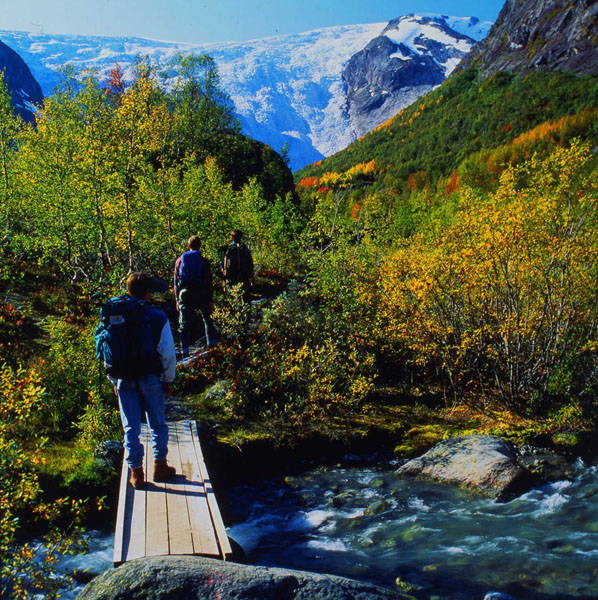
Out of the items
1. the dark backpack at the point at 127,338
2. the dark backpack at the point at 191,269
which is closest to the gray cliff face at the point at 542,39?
the dark backpack at the point at 191,269

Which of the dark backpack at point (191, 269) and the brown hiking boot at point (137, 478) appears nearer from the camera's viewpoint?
the brown hiking boot at point (137, 478)

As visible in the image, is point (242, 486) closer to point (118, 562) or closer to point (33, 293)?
point (118, 562)

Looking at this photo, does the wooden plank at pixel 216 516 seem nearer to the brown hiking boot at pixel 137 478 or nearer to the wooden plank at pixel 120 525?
the brown hiking boot at pixel 137 478

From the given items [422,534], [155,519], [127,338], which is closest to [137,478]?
[155,519]

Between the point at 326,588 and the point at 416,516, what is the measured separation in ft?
13.2

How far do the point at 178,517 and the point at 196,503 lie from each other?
0.34 metres

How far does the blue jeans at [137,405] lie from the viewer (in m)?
5.65

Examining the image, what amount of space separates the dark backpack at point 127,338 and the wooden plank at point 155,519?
4.98 feet

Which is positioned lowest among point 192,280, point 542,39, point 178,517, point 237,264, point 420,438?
point 420,438

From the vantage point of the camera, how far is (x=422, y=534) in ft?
23.0

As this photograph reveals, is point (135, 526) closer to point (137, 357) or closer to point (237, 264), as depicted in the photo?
point (137, 357)

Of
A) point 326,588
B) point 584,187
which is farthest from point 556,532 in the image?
point 584,187

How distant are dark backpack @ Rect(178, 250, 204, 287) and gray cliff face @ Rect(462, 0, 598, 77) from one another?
150 meters

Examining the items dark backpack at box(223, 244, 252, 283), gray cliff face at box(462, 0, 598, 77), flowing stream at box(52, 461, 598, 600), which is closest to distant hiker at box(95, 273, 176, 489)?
flowing stream at box(52, 461, 598, 600)
